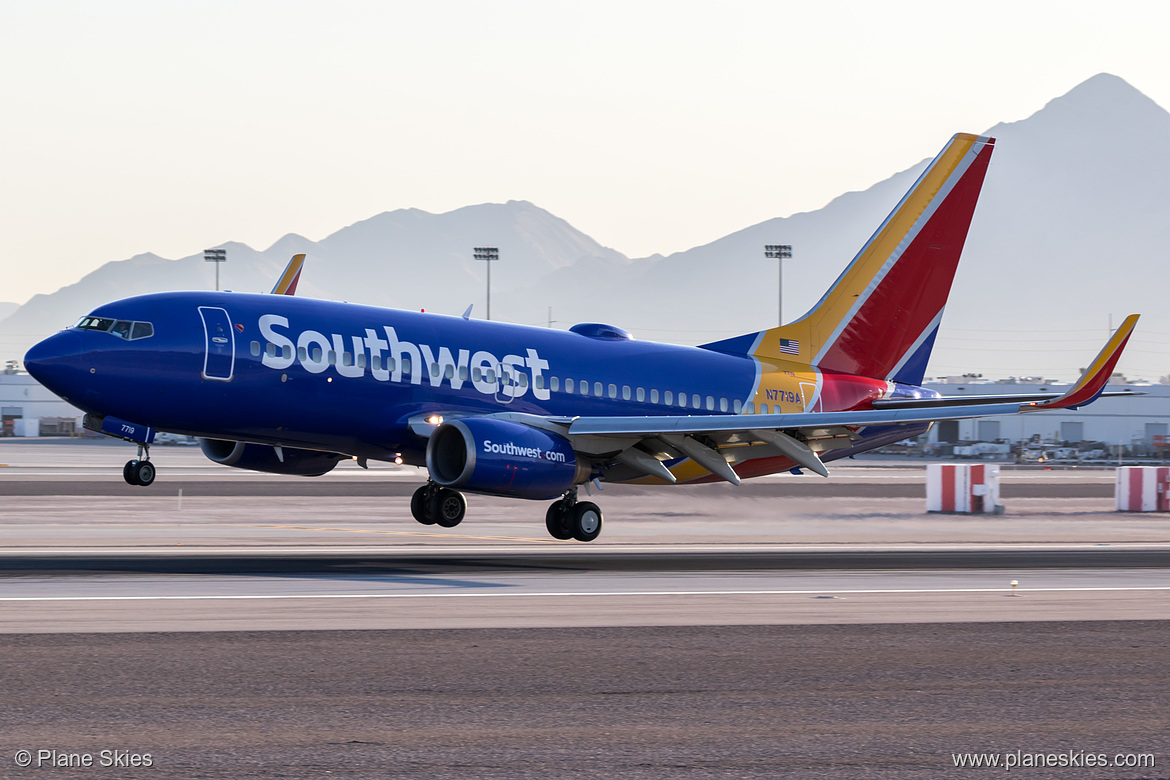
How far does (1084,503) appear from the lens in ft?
181

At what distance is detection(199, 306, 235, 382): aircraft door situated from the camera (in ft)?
96.3

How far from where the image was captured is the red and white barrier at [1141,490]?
50.5 m

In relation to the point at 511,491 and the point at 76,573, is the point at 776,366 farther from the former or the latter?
the point at 76,573

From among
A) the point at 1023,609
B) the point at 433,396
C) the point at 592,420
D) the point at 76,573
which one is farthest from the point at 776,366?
the point at 76,573

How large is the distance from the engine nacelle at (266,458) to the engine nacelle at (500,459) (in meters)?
4.15

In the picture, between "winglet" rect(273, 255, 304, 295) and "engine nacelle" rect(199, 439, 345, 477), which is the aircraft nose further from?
"winglet" rect(273, 255, 304, 295)

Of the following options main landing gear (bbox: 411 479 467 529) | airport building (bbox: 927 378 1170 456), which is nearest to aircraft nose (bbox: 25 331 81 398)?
main landing gear (bbox: 411 479 467 529)

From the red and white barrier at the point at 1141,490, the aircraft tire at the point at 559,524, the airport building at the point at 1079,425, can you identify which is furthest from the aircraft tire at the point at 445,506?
the airport building at the point at 1079,425

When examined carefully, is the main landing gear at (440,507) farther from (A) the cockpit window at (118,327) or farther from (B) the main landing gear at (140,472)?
(A) the cockpit window at (118,327)

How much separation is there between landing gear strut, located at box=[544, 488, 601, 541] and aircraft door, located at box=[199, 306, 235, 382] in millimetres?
9220

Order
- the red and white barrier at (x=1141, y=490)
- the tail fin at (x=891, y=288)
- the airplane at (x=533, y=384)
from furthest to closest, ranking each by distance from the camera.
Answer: the red and white barrier at (x=1141, y=490) < the tail fin at (x=891, y=288) < the airplane at (x=533, y=384)

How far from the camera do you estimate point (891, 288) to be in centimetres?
4144

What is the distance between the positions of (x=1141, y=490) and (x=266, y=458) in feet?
112

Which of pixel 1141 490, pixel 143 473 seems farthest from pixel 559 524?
pixel 1141 490
